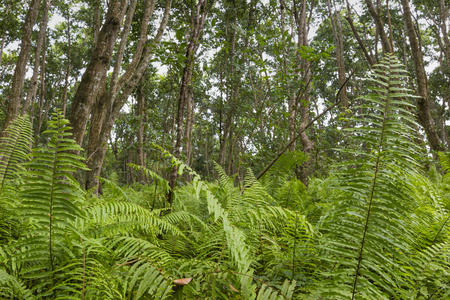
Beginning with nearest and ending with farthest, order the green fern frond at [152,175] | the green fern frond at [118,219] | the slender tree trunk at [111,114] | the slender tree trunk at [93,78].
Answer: the green fern frond at [118,219] → the green fern frond at [152,175] → the slender tree trunk at [93,78] → the slender tree trunk at [111,114]

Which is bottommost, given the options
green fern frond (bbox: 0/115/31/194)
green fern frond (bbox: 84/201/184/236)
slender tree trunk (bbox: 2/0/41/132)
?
green fern frond (bbox: 84/201/184/236)

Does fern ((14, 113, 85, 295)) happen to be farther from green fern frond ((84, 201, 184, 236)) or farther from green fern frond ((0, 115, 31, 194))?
green fern frond ((0, 115, 31, 194))

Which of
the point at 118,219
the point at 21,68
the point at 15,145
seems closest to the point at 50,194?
the point at 118,219

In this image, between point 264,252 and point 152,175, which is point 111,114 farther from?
point 264,252

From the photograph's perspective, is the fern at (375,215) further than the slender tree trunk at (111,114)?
No

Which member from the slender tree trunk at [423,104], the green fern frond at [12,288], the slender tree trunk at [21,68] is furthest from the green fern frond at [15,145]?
the slender tree trunk at [423,104]

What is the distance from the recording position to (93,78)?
3277 mm

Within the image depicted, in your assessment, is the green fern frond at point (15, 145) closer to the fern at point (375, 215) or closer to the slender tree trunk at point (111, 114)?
the slender tree trunk at point (111, 114)

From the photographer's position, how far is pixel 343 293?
1.25 m

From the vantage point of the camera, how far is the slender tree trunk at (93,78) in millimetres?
3176

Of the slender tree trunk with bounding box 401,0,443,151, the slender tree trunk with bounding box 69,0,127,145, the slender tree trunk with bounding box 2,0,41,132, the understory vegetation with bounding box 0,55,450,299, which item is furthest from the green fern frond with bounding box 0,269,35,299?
the slender tree trunk with bounding box 2,0,41,132

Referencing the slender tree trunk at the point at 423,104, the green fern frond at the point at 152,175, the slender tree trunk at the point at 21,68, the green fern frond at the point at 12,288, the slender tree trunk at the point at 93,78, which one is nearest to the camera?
the green fern frond at the point at 12,288

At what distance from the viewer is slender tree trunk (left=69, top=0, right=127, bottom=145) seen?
125 inches

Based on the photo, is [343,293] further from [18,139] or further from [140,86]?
[140,86]
